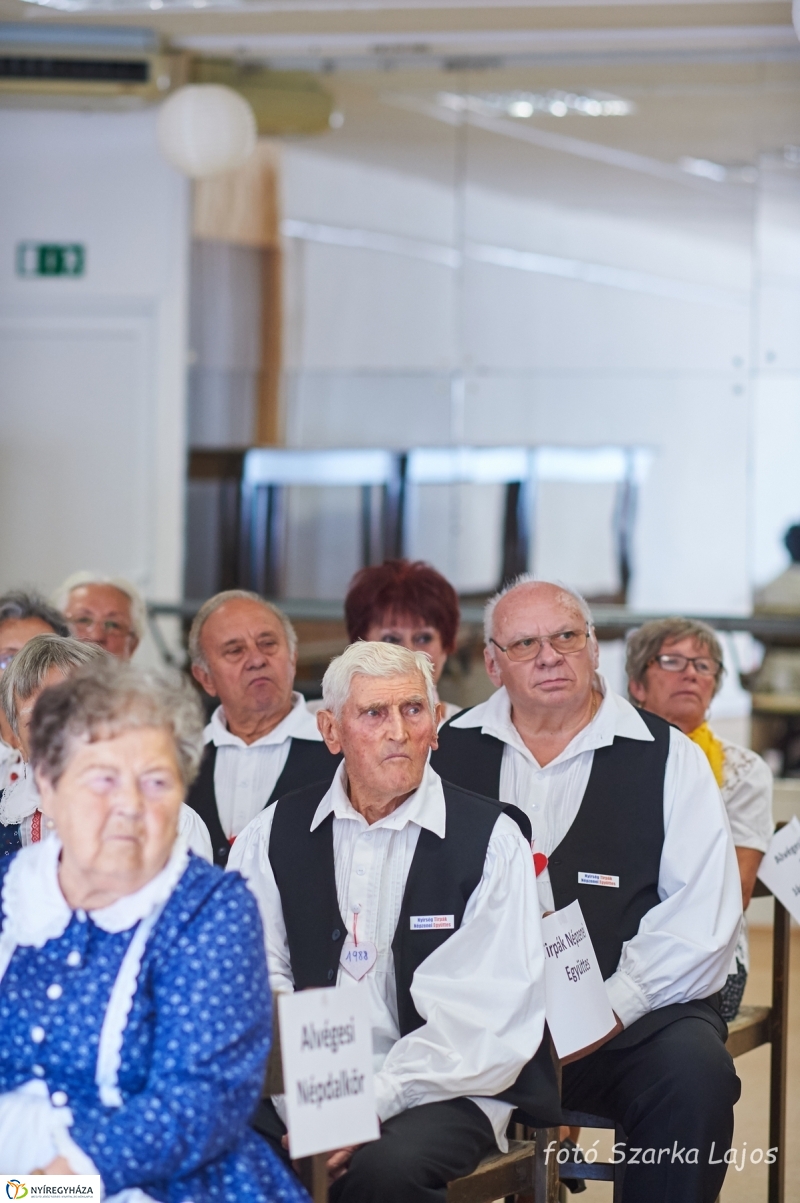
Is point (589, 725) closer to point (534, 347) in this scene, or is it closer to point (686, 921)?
point (686, 921)

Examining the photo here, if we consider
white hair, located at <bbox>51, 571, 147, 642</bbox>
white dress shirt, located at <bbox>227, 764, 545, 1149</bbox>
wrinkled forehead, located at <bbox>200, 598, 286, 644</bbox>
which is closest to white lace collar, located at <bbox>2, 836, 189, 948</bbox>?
white dress shirt, located at <bbox>227, 764, 545, 1149</bbox>

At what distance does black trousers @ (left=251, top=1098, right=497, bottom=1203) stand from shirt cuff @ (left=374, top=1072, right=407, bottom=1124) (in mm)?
14

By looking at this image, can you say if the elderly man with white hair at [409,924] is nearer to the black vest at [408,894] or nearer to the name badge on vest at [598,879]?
the black vest at [408,894]

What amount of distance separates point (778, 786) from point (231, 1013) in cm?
426

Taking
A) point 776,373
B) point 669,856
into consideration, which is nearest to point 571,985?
point 669,856

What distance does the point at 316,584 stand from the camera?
6.36 meters

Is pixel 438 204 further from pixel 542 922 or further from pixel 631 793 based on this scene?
pixel 542 922

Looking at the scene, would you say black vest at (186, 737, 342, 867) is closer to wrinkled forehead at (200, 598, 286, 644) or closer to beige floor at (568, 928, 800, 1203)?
wrinkled forehead at (200, 598, 286, 644)

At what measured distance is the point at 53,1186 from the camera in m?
1.63

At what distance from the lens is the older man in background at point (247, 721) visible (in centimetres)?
305

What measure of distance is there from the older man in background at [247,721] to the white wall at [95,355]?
115 inches

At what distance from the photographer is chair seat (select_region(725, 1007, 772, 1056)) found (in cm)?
274

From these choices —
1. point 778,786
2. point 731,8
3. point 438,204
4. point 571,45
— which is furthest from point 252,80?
point 778,786

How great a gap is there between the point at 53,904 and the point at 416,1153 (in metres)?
0.68
